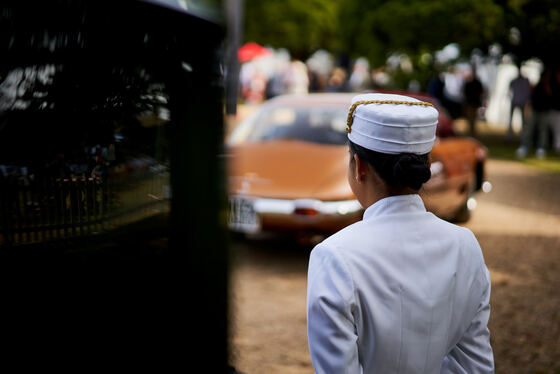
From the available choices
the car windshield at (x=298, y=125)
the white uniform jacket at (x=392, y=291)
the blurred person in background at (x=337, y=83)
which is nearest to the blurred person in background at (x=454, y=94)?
the blurred person in background at (x=337, y=83)

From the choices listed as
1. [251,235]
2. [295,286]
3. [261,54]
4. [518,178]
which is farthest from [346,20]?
[295,286]

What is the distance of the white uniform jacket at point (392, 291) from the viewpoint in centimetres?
150

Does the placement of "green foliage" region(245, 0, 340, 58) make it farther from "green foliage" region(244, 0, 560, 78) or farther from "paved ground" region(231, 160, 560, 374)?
"paved ground" region(231, 160, 560, 374)

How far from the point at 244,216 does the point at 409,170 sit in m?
4.77

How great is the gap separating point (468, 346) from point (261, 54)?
28.4 meters

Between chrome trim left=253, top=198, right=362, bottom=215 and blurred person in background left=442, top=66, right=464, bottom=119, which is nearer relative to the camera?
chrome trim left=253, top=198, right=362, bottom=215

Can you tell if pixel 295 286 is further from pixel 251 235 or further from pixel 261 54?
pixel 261 54

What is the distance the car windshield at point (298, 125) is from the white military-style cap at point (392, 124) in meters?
5.42

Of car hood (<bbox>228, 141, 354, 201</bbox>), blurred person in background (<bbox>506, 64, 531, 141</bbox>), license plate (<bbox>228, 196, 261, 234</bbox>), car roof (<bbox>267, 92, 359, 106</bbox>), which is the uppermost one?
blurred person in background (<bbox>506, 64, 531, 141</bbox>)

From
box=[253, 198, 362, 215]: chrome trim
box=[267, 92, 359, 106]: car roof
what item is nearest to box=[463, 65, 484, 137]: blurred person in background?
box=[267, 92, 359, 106]: car roof

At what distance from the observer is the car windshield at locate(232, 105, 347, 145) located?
7.23 metres

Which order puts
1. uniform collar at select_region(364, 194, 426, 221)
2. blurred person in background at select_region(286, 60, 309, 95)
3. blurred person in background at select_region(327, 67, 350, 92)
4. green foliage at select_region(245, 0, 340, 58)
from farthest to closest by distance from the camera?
green foliage at select_region(245, 0, 340, 58) → blurred person in background at select_region(327, 67, 350, 92) → blurred person in background at select_region(286, 60, 309, 95) → uniform collar at select_region(364, 194, 426, 221)

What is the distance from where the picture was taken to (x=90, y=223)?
149 centimetres

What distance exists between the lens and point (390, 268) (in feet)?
5.10
